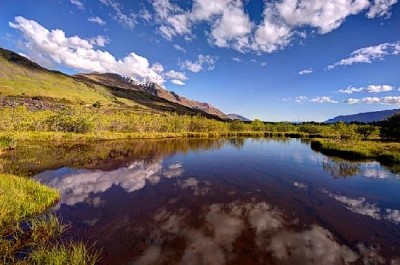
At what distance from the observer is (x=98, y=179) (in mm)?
32188

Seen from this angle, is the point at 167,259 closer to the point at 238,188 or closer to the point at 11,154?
the point at 238,188

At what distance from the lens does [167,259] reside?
13992 mm

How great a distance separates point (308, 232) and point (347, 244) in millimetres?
2359

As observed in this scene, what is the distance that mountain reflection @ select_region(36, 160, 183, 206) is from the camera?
26220 millimetres

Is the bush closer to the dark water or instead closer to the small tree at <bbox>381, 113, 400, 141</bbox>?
the dark water

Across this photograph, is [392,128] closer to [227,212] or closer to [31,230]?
[227,212]

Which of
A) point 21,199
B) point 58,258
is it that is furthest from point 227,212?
point 21,199

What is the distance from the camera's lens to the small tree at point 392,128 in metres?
95.2

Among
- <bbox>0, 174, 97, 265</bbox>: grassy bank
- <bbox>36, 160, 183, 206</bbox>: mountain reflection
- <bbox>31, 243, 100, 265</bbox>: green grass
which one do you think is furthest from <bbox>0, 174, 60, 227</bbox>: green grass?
<bbox>31, 243, 100, 265</bbox>: green grass

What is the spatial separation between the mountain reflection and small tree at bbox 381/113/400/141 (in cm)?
8758

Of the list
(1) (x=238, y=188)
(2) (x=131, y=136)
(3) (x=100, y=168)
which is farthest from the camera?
(2) (x=131, y=136)

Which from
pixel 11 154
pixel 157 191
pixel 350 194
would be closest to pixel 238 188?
pixel 157 191

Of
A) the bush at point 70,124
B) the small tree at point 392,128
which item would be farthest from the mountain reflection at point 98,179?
the small tree at point 392,128

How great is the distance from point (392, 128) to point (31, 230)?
112552mm
